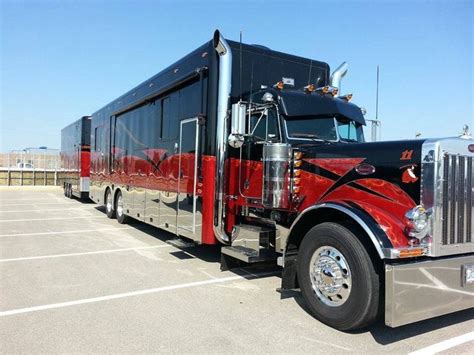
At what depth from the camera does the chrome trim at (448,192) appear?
13.0 feet

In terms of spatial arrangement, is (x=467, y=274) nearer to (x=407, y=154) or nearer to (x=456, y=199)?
(x=456, y=199)

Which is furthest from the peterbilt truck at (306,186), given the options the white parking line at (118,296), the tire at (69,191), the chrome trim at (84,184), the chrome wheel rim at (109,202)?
the tire at (69,191)

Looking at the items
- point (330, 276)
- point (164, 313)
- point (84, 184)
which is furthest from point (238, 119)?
point (84, 184)

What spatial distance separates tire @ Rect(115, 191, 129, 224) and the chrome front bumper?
9189 mm

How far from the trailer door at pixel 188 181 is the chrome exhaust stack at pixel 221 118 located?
1.42ft

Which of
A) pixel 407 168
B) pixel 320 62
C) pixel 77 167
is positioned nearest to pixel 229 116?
pixel 320 62

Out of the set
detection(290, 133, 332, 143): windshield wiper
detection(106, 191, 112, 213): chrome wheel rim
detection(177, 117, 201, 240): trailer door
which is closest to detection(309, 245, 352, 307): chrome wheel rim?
detection(290, 133, 332, 143): windshield wiper

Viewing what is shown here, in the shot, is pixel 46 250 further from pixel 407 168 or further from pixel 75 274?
pixel 407 168

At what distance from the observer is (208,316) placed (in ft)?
15.3

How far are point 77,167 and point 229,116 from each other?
1532cm

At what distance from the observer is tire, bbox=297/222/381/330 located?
3.96 m

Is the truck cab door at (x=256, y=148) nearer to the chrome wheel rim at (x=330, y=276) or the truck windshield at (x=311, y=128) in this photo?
the truck windshield at (x=311, y=128)

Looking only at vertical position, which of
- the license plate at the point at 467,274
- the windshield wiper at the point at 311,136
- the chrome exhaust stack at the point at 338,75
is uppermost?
the chrome exhaust stack at the point at 338,75

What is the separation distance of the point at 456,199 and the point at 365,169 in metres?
0.90
